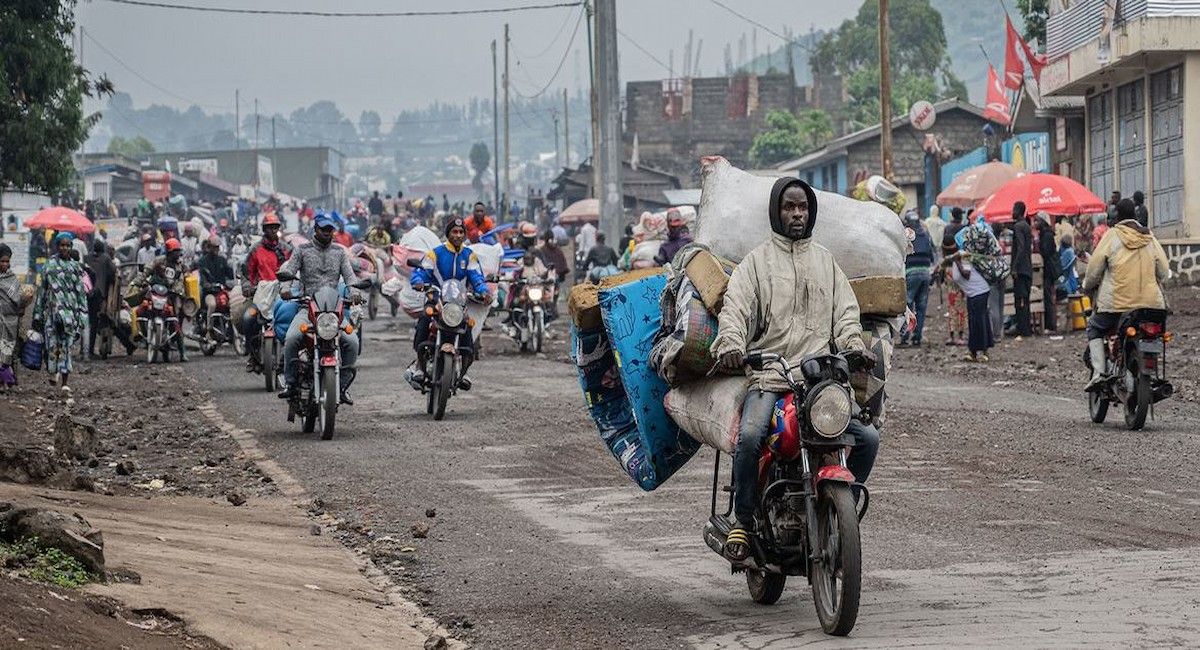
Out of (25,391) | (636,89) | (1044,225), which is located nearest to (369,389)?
(25,391)

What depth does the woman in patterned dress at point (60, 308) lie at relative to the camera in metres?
23.0

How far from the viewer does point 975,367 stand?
23344 mm

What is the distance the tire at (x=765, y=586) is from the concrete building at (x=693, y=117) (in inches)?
3360

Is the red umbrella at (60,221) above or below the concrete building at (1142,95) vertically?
below

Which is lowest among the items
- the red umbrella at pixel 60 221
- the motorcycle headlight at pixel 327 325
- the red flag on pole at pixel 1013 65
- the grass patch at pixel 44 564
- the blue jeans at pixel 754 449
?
the grass patch at pixel 44 564

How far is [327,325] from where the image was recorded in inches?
632

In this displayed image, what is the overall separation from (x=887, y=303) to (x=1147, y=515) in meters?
3.01

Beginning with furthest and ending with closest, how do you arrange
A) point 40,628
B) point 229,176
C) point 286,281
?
1. point 229,176
2. point 286,281
3. point 40,628

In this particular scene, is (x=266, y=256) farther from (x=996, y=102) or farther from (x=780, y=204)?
(x=996, y=102)

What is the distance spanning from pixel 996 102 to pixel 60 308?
29.7 metres

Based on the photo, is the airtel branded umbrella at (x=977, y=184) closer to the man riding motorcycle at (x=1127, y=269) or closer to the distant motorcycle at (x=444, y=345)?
the distant motorcycle at (x=444, y=345)

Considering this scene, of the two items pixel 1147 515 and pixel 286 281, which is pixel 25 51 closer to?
pixel 286 281

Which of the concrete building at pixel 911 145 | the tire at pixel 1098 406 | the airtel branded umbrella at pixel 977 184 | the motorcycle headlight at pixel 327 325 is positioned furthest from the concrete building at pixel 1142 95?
the concrete building at pixel 911 145

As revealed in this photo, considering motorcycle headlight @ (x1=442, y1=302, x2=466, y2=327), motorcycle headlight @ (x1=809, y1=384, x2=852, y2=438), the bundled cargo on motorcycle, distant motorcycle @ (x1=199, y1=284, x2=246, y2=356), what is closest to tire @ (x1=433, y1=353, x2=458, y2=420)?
motorcycle headlight @ (x1=442, y1=302, x2=466, y2=327)
